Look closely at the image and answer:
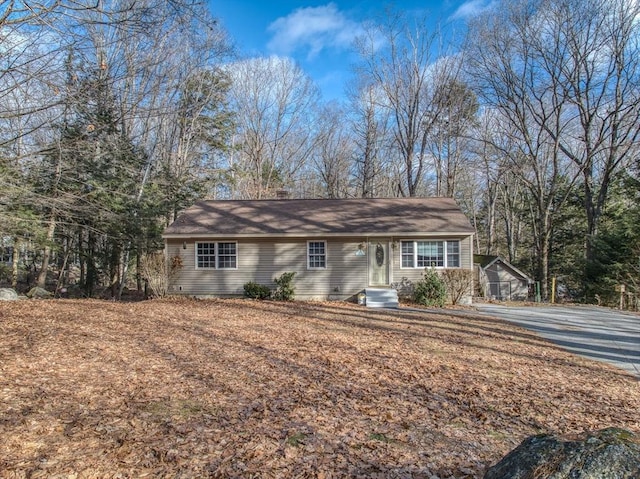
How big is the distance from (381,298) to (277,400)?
9.00 m

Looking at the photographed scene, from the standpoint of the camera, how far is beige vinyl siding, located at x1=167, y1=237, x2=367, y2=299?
47.6 feet

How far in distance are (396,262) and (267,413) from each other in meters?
10.9

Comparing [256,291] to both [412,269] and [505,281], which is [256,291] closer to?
[412,269]

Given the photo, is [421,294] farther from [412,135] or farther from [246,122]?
[246,122]

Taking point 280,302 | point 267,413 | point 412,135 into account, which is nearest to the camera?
point 267,413

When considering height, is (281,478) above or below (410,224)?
below

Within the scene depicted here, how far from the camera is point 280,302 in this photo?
44.0 feet

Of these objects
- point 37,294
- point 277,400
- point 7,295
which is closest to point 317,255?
point 7,295

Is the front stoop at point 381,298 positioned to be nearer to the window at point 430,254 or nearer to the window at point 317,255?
the window at point 430,254

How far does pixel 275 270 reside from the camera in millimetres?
14656

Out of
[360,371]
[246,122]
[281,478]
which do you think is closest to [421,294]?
[360,371]

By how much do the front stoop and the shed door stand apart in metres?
1.16

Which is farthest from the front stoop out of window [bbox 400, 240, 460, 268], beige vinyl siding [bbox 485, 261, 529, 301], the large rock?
the large rock

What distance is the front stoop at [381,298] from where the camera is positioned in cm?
1299
